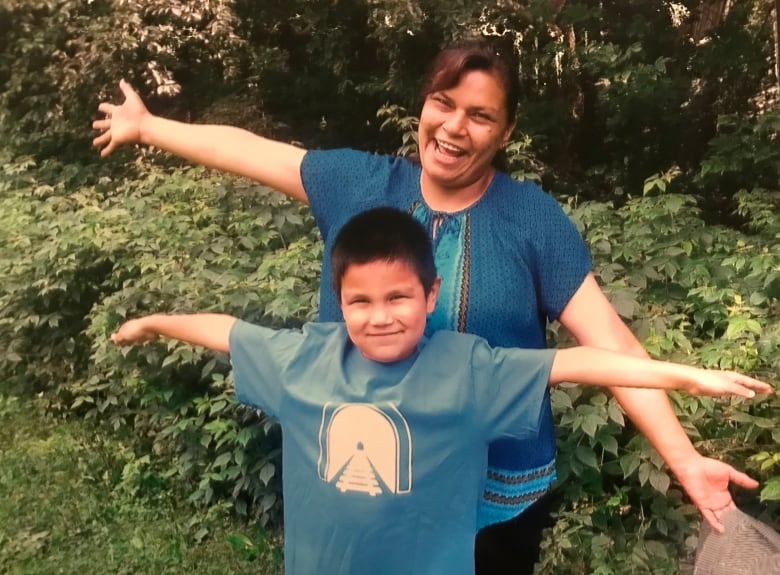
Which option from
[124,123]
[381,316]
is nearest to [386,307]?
[381,316]

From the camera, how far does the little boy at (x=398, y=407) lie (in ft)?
4.04

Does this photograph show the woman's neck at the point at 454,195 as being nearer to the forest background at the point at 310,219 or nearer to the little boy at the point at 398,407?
the little boy at the point at 398,407

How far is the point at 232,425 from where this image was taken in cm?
275

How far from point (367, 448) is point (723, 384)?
21.9 inches

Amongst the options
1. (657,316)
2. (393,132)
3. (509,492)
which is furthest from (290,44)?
(509,492)

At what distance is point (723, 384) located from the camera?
3.56 ft

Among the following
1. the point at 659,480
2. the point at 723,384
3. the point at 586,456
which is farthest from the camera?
the point at 586,456

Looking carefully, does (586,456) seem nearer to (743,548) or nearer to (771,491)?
(771,491)

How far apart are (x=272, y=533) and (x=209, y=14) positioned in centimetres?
399

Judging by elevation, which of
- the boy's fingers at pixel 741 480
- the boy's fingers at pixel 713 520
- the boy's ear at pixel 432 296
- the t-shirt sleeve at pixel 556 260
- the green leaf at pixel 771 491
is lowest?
Result: the green leaf at pixel 771 491

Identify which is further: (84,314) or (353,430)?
(84,314)

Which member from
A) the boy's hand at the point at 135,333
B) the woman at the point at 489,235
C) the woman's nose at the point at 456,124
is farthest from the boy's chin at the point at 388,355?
the boy's hand at the point at 135,333

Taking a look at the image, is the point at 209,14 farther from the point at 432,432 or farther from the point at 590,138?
the point at 432,432

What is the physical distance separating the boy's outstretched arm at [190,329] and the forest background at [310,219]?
90 cm
